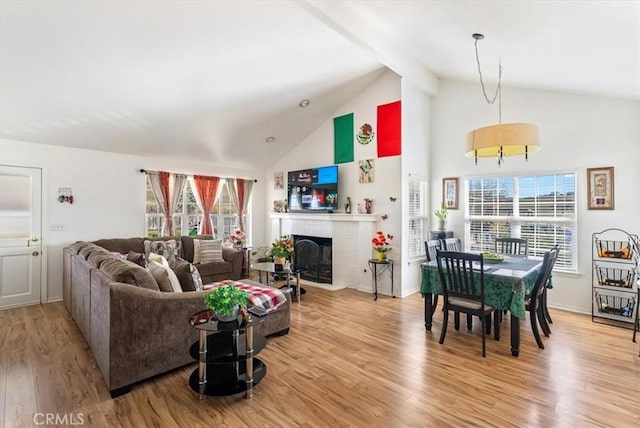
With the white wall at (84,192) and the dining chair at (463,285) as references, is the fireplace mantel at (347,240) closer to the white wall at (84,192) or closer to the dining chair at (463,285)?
the dining chair at (463,285)

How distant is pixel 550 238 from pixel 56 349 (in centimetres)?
649

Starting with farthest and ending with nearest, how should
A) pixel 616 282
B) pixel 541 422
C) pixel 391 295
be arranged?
pixel 391 295
pixel 616 282
pixel 541 422

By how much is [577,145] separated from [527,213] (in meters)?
1.15

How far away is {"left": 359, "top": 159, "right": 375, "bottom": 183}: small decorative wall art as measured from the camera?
5.59 metres

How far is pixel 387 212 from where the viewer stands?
539 cm

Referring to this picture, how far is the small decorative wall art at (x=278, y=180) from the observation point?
7.34 m

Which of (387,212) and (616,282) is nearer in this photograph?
(616,282)

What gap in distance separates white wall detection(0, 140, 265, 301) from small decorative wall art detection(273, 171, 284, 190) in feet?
7.84

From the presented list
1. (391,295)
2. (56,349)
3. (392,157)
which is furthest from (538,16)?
(56,349)

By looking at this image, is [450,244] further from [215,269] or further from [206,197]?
[206,197]

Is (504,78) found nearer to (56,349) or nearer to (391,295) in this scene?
(391,295)

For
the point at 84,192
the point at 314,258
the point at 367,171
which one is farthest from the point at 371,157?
the point at 84,192

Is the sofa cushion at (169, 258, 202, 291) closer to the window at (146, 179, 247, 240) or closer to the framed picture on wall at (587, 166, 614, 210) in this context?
the window at (146, 179, 247, 240)

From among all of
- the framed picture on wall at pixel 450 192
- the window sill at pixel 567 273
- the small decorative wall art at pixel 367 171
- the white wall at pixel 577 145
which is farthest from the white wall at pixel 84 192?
the window sill at pixel 567 273
